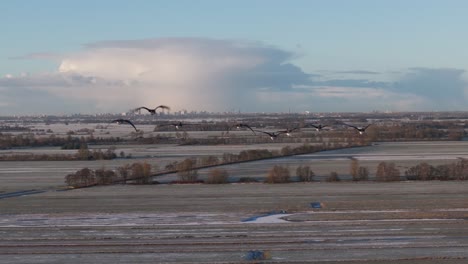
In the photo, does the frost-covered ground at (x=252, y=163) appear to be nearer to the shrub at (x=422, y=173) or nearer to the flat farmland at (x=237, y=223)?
the flat farmland at (x=237, y=223)

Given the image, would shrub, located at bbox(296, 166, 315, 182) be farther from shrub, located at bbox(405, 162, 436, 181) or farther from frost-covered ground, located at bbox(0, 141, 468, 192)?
shrub, located at bbox(405, 162, 436, 181)

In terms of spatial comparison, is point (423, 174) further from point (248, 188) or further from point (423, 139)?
point (423, 139)

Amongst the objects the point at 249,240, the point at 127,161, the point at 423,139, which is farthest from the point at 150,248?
the point at 423,139

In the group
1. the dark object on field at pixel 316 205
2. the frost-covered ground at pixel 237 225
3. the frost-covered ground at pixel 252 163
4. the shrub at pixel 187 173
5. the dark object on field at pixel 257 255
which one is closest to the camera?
the dark object on field at pixel 257 255

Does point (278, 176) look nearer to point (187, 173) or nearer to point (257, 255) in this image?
point (187, 173)

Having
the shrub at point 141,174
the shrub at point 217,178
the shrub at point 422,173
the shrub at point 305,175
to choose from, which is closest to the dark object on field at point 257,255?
the shrub at point 217,178

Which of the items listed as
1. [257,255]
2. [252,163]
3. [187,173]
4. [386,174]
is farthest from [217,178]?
[257,255]

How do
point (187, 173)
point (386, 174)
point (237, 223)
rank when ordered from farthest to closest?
point (187, 173)
point (386, 174)
point (237, 223)

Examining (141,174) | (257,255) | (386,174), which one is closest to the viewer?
(257,255)
